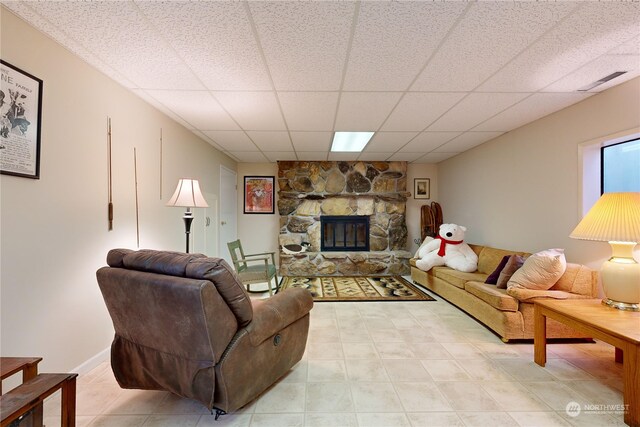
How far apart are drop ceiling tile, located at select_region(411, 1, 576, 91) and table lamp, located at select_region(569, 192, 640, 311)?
1.29 metres

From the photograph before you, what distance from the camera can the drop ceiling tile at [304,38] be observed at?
1453 millimetres

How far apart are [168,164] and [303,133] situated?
5.45ft

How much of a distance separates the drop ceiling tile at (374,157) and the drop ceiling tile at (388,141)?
0.22 metres

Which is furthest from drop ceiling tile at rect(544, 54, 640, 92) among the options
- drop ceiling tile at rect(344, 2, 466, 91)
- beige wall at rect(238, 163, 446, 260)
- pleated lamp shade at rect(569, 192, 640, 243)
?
beige wall at rect(238, 163, 446, 260)

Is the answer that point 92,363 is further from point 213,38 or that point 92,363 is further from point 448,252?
point 448,252

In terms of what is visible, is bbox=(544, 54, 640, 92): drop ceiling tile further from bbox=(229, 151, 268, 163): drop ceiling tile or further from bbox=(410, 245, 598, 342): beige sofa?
bbox=(229, 151, 268, 163): drop ceiling tile

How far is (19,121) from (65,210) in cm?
58

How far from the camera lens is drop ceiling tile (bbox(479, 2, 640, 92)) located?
147 centimetres

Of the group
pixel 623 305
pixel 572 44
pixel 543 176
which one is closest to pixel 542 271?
pixel 623 305

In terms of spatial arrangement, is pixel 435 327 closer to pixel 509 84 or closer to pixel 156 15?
pixel 509 84

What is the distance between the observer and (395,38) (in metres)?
1.68

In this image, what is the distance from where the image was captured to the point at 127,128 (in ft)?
7.91

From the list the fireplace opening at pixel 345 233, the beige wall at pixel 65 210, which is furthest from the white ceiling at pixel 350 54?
the fireplace opening at pixel 345 233

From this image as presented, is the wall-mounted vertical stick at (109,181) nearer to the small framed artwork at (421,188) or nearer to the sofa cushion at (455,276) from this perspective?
the sofa cushion at (455,276)
